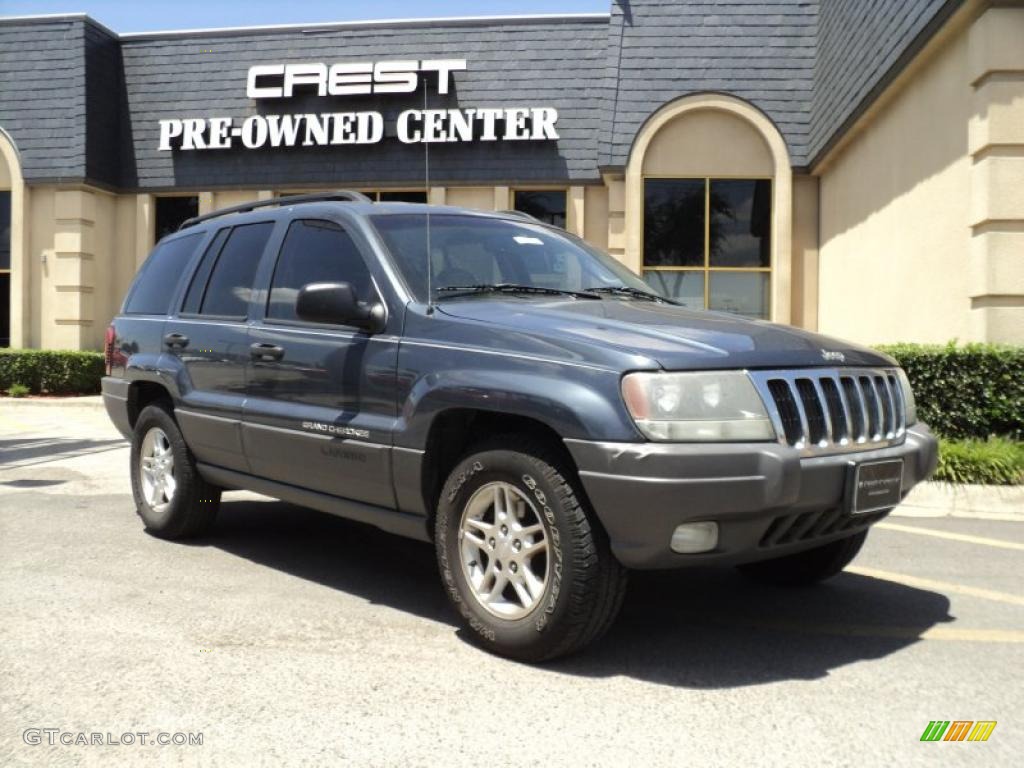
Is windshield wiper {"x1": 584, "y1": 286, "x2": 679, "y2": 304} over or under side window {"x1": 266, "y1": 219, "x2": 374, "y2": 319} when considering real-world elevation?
under

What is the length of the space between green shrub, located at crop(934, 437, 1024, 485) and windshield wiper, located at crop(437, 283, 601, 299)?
4174 millimetres

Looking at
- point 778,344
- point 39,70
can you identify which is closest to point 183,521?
point 778,344

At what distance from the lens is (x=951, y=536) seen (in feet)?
20.8

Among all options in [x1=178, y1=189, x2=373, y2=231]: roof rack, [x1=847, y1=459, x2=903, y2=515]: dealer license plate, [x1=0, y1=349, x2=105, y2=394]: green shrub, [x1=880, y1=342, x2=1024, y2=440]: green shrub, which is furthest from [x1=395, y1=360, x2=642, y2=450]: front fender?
[x1=0, y1=349, x2=105, y2=394]: green shrub

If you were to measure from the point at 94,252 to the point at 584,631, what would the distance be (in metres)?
17.6

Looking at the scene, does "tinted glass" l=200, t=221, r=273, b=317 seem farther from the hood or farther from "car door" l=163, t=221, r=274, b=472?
the hood

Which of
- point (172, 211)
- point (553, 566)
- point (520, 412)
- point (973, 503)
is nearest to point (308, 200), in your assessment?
point (520, 412)

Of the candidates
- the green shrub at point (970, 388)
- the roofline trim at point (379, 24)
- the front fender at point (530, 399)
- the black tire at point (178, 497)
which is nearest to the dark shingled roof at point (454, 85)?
the roofline trim at point (379, 24)

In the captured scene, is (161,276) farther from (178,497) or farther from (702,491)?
(702,491)

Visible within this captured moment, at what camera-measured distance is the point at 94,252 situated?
18688 millimetres

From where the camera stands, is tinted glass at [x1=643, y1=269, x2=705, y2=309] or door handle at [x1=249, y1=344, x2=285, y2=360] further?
tinted glass at [x1=643, y1=269, x2=705, y2=309]

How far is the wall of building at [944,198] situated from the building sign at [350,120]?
228 inches

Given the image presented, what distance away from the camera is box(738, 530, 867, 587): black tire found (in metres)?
4.64

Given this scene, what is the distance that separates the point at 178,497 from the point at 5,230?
15.9m
